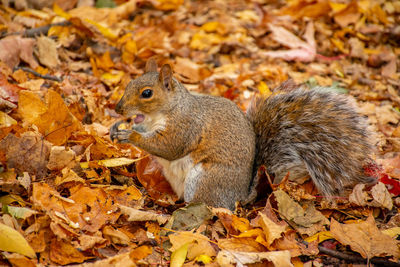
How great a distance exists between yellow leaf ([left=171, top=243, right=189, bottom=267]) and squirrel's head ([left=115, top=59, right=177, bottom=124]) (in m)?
0.96

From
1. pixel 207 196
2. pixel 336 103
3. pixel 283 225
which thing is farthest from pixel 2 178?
pixel 336 103

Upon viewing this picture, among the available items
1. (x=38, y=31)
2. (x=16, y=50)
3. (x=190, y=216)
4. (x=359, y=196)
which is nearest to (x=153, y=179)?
(x=190, y=216)

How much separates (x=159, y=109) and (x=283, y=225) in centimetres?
107

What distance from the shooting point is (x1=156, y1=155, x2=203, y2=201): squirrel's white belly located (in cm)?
263

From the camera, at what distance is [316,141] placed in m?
2.59

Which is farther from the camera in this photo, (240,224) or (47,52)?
(47,52)

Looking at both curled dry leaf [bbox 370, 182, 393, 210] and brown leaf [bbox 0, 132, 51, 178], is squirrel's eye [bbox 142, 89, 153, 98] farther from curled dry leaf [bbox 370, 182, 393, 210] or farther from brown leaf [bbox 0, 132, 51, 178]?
curled dry leaf [bbox 370, 182, 393, 210]

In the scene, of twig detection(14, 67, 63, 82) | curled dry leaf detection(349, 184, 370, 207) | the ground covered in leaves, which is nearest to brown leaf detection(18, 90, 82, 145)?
the ground covered in leaves

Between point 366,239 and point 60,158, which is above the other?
point 60,158

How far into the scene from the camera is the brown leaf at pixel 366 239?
7.13 ft

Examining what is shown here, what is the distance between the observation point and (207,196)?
2.61 m

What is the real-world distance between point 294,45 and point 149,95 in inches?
99.5

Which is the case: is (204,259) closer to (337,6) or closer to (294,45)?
(294,45)

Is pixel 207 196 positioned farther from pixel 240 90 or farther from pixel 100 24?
pixel 100 24
